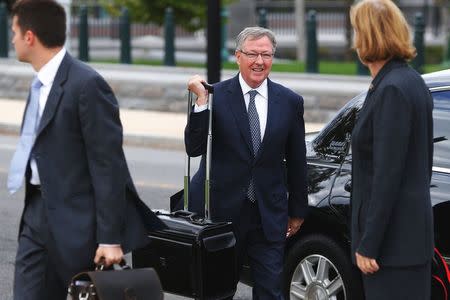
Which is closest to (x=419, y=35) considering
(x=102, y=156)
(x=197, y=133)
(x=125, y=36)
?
(x=125, y=36)

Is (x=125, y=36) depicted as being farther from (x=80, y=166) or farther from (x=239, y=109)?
(x=80, y=166)

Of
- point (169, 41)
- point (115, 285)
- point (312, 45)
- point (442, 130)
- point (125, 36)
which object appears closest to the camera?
point (115, 285)

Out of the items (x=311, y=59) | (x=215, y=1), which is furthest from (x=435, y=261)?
(x=311, y=59)

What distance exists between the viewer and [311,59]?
20516 millimetres

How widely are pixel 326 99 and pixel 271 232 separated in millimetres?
12122

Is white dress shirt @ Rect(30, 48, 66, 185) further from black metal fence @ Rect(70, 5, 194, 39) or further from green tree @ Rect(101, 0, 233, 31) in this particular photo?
black metal fence @ Rect(70, 5, 194, 39)

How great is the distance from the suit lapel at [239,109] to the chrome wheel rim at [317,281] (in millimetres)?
1068

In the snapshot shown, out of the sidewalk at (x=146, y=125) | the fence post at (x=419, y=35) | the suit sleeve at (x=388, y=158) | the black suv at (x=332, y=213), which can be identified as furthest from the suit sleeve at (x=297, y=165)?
the fence post at (x=419, y=35)

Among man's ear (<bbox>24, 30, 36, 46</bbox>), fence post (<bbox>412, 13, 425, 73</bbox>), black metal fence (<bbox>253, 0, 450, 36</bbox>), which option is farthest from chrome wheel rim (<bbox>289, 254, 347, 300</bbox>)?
black metal fence (<bbox>253, 0, 450, 36</bbox>)

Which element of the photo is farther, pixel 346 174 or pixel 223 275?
pixel 346 174

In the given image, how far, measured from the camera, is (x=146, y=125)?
1816 centimetres

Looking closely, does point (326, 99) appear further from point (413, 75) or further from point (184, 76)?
point (413, 75)

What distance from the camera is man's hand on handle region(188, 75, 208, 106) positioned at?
585cm

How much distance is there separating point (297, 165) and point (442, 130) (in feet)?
2.83
